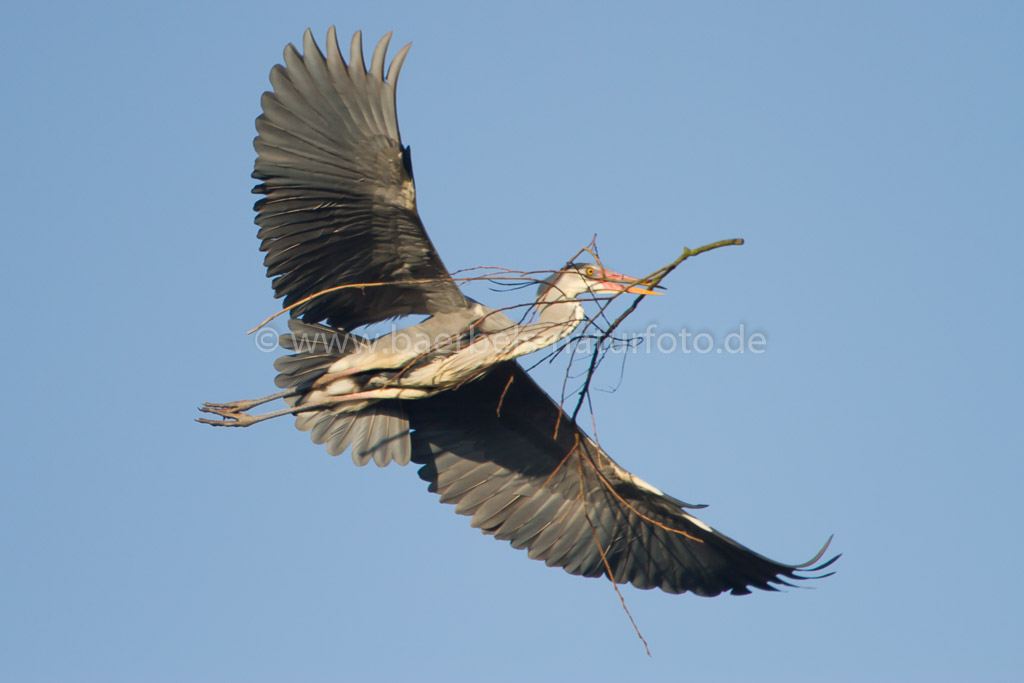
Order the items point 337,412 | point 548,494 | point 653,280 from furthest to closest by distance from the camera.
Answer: point 548,494, point 337,412, point 653,280

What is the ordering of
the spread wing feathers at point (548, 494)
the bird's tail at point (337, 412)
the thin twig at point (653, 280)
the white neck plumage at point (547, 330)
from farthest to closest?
the spread wing feathers at point (548, 494) → the bird's tail at point (337, 412) → the white neck plumage at point (547, 330) → the thin twig at point (653, 280)

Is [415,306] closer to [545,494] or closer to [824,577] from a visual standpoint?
[545,494]

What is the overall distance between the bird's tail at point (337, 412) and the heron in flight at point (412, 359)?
10 mm

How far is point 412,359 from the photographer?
7.36 m

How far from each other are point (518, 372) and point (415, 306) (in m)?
1.00

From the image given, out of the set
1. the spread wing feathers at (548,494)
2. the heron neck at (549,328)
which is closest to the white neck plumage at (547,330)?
the heron neck at (549,328)

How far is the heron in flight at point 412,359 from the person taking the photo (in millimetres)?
6695

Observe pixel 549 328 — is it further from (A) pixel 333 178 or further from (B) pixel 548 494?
(B) pixel 548 494

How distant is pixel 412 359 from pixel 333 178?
132cm

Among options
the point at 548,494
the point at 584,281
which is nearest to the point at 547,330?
the point at 584,281

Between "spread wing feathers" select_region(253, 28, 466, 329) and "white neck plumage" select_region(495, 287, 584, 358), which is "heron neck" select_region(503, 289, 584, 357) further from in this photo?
"spread wing feathers" select_region(253, 28, 466, 329)

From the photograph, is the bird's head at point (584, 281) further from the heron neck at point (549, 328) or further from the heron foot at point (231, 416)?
the heron foot at point (231, 416)

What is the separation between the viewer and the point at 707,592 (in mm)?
8406

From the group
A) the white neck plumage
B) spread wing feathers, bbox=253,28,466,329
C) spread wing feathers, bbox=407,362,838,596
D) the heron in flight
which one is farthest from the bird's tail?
the white neck plumage
